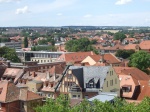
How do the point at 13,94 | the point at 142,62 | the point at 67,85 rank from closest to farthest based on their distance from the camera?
the point at 13,94
the point at 67,85
the point at 142,62

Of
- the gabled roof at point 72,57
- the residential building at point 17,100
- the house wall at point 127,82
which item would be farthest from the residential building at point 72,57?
the residential building at point 17,100

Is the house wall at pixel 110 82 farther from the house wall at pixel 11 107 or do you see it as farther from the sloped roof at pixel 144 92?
the house wall at pixel 11 107

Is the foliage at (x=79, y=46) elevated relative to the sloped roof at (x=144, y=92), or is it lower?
lower

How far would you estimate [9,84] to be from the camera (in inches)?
2256

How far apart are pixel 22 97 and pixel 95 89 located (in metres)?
13.4

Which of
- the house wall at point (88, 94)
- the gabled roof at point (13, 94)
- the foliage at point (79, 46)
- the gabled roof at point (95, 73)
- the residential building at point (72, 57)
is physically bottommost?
the foliage at point (79, 46)

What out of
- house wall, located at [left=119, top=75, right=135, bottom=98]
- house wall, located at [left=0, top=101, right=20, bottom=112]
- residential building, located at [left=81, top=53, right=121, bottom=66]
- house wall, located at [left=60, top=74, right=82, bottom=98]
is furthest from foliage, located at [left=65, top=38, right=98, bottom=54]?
house wall, located at [left=0, top=101, right=20, bottom=112]

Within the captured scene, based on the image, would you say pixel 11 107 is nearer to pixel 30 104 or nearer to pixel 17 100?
pixel 17 100

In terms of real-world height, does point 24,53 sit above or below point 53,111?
below

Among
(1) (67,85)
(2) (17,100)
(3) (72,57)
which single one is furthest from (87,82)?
(3) (72,57)

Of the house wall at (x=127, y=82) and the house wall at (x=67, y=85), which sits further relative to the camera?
the house wall at (x=127, y=82)

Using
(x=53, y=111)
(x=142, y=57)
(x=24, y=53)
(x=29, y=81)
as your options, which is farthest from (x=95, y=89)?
(x=24, y=53)

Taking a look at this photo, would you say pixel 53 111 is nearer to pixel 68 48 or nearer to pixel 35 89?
pixel 35 89

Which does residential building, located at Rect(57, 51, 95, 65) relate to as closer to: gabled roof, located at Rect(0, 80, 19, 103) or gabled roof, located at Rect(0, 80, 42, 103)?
gabled roof, located at Rect(0, 80, 19, 103)
